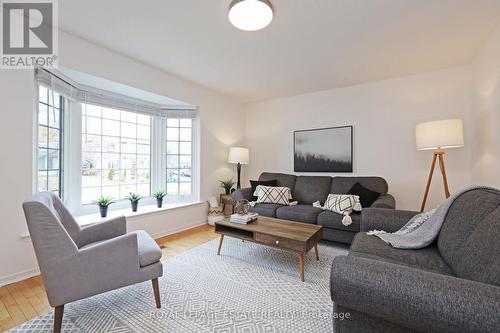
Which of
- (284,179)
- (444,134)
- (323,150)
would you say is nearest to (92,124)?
(284,179)

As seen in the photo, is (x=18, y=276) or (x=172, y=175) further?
A: (x=172, y=175)

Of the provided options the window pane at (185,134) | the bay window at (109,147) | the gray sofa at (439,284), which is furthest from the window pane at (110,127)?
the gray sofa at (439,284)

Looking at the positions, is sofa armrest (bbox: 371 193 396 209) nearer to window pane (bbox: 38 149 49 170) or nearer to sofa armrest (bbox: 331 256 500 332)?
sofa armrest (bbox: 331 256 500 332)

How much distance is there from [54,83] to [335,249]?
3684mm

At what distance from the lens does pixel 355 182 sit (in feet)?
10.7

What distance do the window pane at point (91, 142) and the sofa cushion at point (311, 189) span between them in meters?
3.05

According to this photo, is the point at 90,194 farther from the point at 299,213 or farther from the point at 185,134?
the point at 299,213

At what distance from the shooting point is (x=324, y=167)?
3824mm

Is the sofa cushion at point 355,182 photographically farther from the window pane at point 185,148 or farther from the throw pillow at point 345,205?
the window pane at point 185,148

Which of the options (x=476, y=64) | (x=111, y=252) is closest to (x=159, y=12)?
(x=111, y=252)

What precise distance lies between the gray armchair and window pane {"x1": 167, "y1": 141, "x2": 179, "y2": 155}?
2.24m

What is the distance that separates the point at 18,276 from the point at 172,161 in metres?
2.27

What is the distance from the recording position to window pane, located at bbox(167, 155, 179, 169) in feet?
12.5

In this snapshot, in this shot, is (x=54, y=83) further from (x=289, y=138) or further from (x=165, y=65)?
(x=289, y=138)
